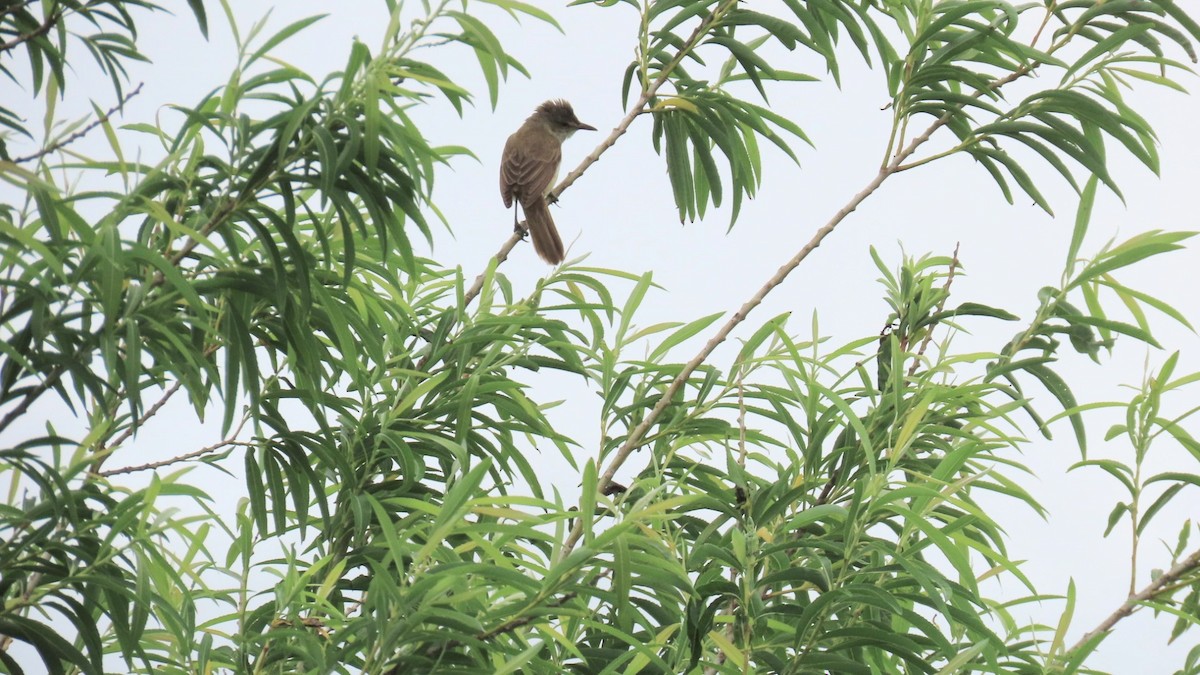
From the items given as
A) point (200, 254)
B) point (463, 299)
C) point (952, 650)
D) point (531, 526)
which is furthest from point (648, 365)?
point (200, 254)

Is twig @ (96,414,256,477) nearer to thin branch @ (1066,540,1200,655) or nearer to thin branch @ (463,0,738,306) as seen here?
thin branch @ (463,0,738,306)

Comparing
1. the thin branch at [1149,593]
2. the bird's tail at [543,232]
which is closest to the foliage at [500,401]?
the thin branch at [1149,593]

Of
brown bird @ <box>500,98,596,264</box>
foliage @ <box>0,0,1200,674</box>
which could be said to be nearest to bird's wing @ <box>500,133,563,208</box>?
brown bird @ <box>500,98,596,264</box>

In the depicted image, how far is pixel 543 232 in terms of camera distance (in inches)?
200

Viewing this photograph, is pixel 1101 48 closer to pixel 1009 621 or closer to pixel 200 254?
pixel 1009 621

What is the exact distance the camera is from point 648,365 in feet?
8.94

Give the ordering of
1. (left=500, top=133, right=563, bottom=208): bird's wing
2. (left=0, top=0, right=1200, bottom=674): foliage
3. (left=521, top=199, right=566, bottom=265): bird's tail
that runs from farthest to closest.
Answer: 1. (left=500, top=133, right=563, bottom=208): bird's wing
2. (left=521, top=199, right=566, bottom=265): bird's tail
3. (left=0, top=0, right=1200, bottom=674): foliage

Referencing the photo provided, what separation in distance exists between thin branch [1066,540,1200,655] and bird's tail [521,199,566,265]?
10.3 ft

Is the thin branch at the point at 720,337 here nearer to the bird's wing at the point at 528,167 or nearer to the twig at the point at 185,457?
the twig at the point at 185,457

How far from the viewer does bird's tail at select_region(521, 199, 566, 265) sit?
5.00 m

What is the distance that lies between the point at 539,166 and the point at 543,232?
0.58 meters

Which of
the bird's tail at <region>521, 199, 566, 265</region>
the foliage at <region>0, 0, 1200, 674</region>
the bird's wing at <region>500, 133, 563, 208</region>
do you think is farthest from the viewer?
the bird's wing at <region>500, 133, 563, 208</region>

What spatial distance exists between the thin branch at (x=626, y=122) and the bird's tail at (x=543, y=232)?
6.40 feet

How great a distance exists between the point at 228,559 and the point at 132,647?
21.4 inches
